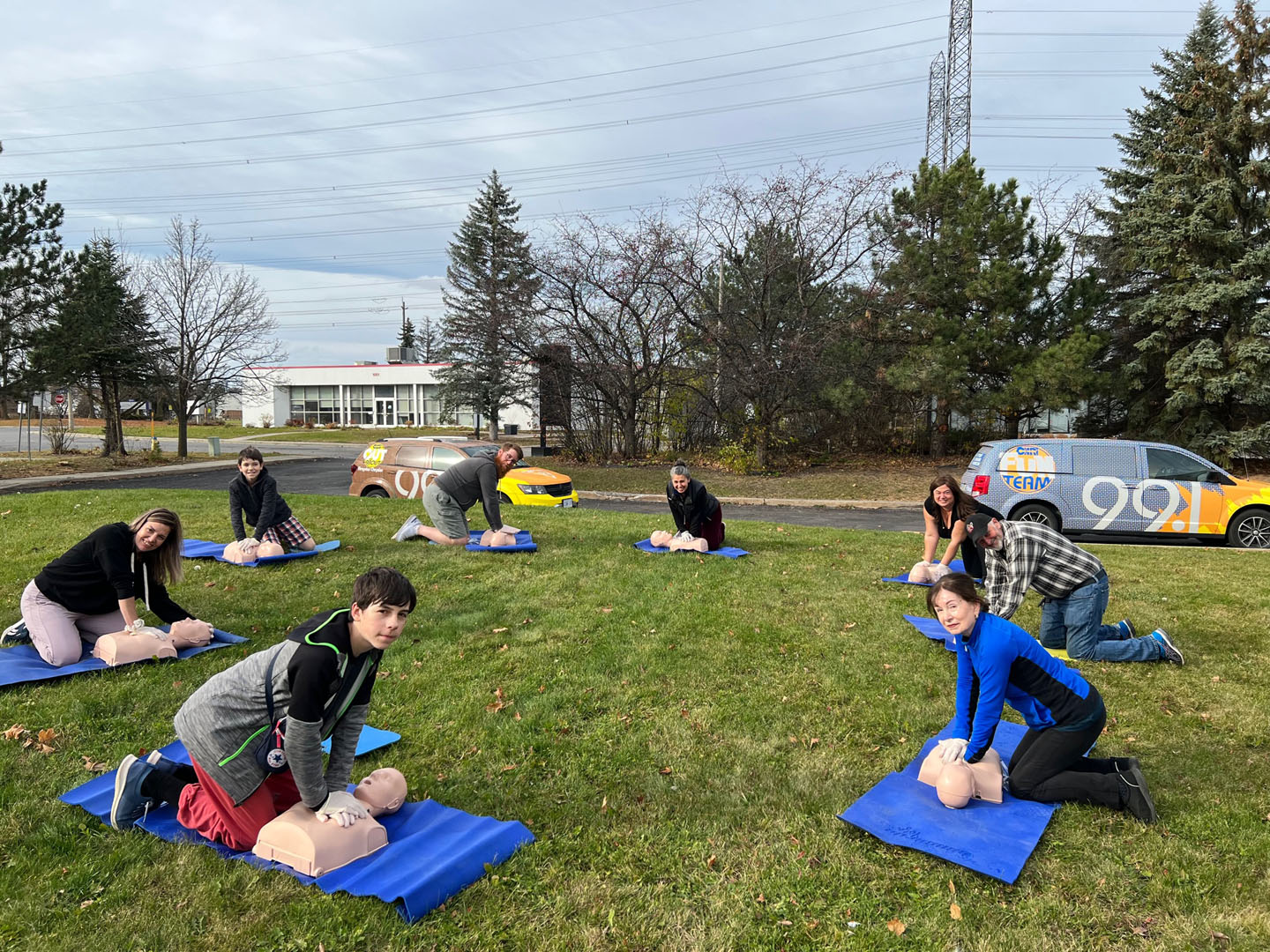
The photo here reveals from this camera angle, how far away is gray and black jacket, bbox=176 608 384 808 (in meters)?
3.21

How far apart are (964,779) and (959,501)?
371cm

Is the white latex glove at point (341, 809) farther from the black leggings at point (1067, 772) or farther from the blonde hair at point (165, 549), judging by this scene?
the black leggings at point (1067, 772)

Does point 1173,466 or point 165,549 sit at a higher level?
point 1173,466

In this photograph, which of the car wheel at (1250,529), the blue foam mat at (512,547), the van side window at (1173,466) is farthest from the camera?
the van side window at (1173,466)

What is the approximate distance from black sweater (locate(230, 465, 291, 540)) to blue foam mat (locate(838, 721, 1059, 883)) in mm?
7728

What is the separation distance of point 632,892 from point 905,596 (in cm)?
554

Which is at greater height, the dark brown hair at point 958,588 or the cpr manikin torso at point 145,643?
the dark brown hair at point 958,588

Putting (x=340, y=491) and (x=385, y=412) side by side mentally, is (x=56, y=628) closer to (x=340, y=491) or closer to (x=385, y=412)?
(x=340, y=491)

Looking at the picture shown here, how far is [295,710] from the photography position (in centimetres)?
318

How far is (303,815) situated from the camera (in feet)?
11.2

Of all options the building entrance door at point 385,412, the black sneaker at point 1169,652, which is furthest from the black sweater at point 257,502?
the building entrance door at point 385,412

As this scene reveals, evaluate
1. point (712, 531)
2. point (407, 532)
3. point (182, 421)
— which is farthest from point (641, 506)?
point (182, 421)

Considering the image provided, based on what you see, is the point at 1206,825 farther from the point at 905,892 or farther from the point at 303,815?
the point at 303,815

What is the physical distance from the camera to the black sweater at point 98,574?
5.69 metres
